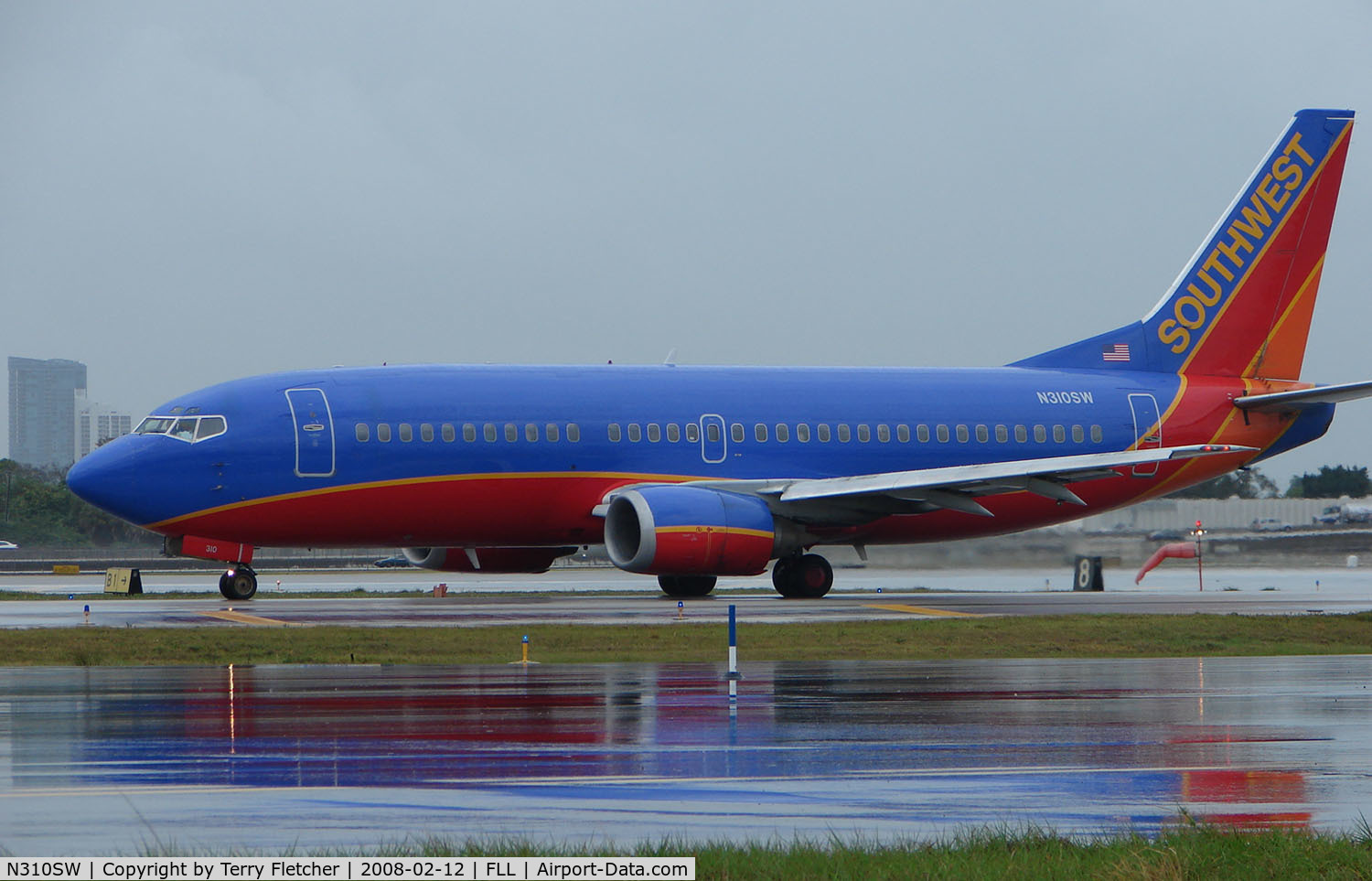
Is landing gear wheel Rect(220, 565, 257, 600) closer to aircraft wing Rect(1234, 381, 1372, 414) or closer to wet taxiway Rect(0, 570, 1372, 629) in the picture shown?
wet taxiway Rect(0, 570, 1372, 629)

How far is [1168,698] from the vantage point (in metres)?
15.9

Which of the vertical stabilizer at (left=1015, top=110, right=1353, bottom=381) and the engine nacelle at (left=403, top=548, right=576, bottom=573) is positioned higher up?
the vertical stabilizer at (left=1015, top=110, right=1353, bottom=381)

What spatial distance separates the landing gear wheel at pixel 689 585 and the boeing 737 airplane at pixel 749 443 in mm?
54

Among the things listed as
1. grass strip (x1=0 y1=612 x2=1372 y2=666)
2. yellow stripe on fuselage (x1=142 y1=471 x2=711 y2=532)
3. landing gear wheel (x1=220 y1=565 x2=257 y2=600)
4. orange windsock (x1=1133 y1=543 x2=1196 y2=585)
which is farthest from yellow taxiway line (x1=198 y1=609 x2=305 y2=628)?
orange windsock (x1=1133 y1=543 x2=1196 y2=585)

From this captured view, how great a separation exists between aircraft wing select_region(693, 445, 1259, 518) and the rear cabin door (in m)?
7.01

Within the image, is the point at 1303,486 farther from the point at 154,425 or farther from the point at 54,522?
the point at 54,522

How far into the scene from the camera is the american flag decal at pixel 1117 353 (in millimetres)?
38375

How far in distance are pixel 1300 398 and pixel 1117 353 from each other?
4.14 m

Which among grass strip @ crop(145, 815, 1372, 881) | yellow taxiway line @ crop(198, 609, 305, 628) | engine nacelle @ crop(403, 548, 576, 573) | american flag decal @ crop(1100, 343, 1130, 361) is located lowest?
grass strip @ crop(145, 815, 1372, 881)

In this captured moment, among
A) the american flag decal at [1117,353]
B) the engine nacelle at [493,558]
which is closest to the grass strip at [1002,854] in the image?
the engine nacelle at [493,558]

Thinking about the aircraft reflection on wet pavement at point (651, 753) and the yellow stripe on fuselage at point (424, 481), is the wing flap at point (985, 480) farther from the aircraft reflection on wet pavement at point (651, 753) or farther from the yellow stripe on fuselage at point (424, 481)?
the aircraft reflection on wet pavement at point (651, 753)

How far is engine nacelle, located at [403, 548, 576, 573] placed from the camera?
35.5m
